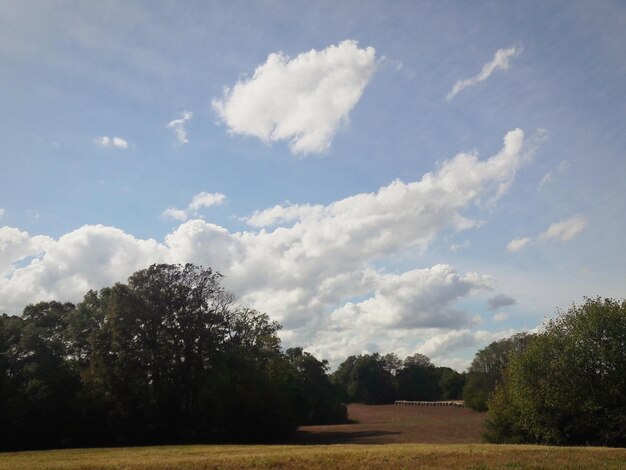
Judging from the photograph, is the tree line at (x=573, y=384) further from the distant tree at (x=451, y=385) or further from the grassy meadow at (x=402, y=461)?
the distant tree at (x=451, y=385)

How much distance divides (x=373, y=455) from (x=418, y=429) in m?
47.4

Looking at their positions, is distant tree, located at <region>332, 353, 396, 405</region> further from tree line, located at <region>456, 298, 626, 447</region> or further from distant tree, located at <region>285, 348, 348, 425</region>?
tree line, located at <region>456, 298, 626, 447</region>

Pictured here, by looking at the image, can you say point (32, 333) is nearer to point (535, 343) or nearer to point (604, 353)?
point (535, 343)

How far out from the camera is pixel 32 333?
5462 centimetres

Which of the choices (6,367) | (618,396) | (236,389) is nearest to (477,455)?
(618,396)

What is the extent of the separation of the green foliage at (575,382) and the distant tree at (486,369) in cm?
5747

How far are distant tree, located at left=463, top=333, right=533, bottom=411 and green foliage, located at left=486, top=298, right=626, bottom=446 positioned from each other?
5747cm

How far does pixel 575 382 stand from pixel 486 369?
85.0 meters

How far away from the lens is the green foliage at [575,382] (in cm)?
4191

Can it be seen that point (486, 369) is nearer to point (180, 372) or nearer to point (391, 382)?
point (391, 382)

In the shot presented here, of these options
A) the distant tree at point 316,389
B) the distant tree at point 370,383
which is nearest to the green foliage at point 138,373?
the distant tree at point 316,389

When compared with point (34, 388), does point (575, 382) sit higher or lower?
lower

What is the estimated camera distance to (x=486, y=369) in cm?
12412

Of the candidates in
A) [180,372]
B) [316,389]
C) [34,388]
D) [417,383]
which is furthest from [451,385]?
[34,388]
